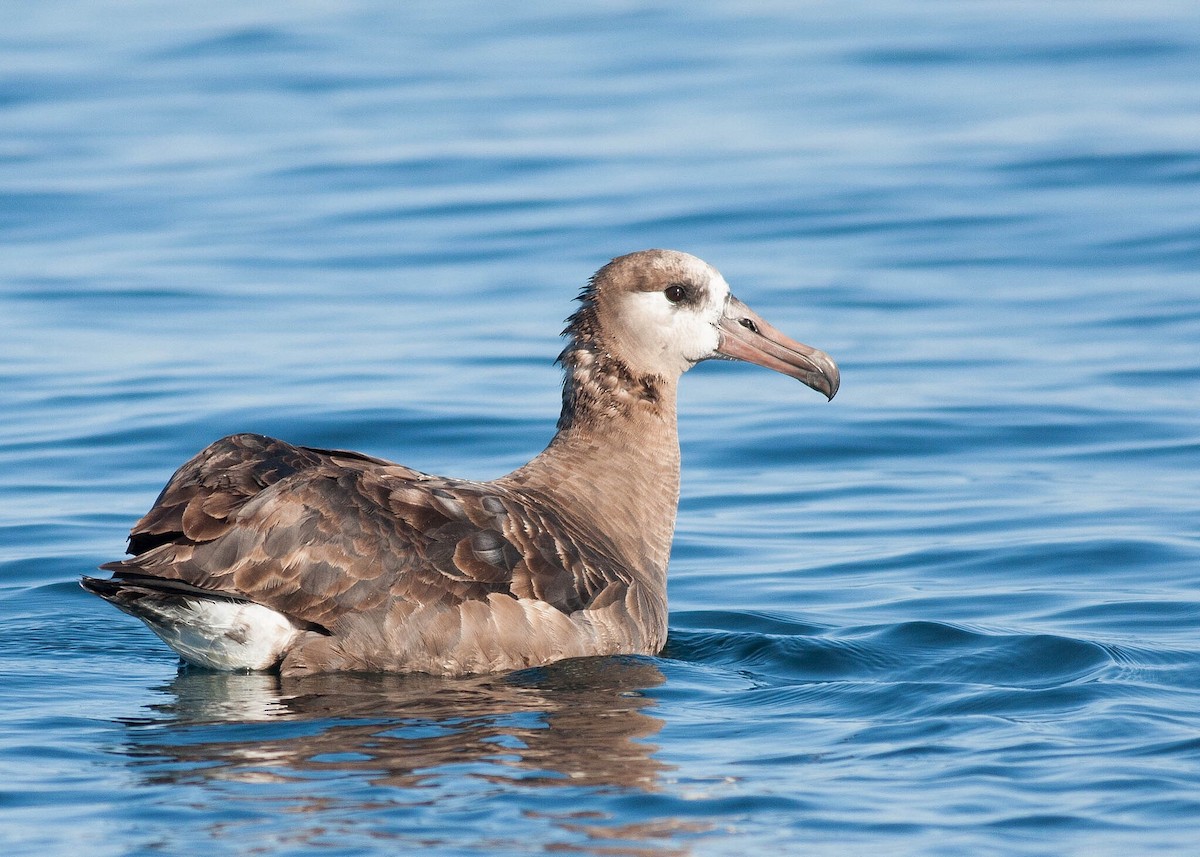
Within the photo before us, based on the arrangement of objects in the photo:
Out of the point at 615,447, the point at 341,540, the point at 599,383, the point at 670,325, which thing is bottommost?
the point at 341,540

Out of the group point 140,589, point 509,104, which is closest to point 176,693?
point 140,589

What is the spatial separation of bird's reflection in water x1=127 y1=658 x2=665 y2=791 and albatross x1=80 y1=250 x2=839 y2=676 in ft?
0.48

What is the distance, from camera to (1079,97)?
26.1 m

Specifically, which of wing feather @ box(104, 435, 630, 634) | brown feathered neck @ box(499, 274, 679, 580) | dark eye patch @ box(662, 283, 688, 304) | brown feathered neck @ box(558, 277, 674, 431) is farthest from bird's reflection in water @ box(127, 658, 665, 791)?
dark eye patch @ box(662, 283, 688, 304)

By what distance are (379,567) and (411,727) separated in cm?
94

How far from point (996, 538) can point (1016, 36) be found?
18.2 meters

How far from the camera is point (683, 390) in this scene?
17141 mm

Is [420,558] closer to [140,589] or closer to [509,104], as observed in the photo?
[140,589]

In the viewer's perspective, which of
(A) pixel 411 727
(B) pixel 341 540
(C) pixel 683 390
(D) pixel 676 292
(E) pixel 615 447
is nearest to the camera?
(A) pixel 411 727

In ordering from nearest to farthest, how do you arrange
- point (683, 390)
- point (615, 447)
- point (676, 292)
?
point (615, 447), point (676, 292), point (683, 390)

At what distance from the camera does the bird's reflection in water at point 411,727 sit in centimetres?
789

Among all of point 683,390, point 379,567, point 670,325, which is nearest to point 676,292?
point 670,325

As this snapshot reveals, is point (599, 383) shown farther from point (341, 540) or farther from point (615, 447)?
point (341, 540)

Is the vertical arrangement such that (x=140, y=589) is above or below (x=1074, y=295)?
below
